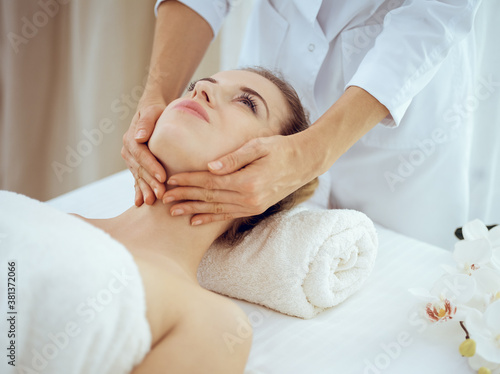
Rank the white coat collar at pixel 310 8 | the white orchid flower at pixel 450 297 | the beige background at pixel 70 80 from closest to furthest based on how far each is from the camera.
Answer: the white orchid flower at pixel 450 297
the white coat collar at pixel 310 8
the beige background at pixel 70 80

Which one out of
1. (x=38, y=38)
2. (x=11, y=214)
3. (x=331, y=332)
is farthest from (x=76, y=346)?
(x=38, y=38)

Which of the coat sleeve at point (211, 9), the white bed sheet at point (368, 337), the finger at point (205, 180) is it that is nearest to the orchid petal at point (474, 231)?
the white bed sheet at point (368, 337)

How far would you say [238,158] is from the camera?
1.10 metres

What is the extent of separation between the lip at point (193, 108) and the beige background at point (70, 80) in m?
1.58

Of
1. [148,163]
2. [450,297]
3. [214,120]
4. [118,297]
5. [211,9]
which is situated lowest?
[450,297]

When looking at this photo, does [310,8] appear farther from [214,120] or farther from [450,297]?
[450,297]

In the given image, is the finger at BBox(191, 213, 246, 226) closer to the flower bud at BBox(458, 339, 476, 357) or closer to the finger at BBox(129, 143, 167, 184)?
the finger at BBox(129, 143, 167, 184)

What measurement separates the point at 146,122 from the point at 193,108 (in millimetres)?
162

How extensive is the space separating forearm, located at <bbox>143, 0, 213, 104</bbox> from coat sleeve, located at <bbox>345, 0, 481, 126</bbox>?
0.61m

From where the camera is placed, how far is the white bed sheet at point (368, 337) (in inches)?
44.1

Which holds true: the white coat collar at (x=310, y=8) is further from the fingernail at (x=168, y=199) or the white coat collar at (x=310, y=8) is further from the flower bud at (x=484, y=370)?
the flower bud at (x=484, y=370)

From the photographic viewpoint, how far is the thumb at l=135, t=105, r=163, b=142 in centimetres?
122

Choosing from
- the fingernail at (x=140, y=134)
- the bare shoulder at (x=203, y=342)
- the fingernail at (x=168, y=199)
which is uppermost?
the fingernail at (x=140, y=134)

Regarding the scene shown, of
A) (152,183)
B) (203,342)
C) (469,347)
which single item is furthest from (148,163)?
(469,347)
